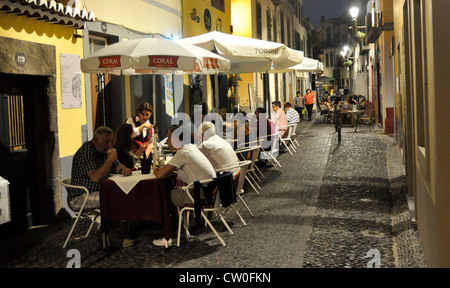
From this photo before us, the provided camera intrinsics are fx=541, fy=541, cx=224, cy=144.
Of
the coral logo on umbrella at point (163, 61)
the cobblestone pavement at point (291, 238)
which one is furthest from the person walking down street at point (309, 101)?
the coral logo on umbrella at point (163, 61)

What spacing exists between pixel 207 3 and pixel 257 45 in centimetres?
571

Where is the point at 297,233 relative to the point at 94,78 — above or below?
below

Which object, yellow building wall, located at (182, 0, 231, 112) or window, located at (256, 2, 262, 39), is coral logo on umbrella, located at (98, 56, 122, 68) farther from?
window, located at (256, 2, 262, 39)

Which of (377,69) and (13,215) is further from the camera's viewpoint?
(377,69)

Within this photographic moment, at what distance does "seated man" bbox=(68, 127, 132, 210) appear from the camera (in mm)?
6051

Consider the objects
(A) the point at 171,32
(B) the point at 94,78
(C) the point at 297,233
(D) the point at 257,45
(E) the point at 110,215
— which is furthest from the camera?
(A) the point at 171,32

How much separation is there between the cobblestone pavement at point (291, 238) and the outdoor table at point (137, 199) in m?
0.38

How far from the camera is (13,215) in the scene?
6.94 m

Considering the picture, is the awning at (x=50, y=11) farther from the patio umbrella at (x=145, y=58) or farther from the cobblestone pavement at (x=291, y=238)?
the cobblestone pavement at (x=291, y=238)

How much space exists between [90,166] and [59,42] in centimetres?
252

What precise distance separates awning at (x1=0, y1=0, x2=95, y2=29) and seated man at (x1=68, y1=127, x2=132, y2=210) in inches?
73.6
